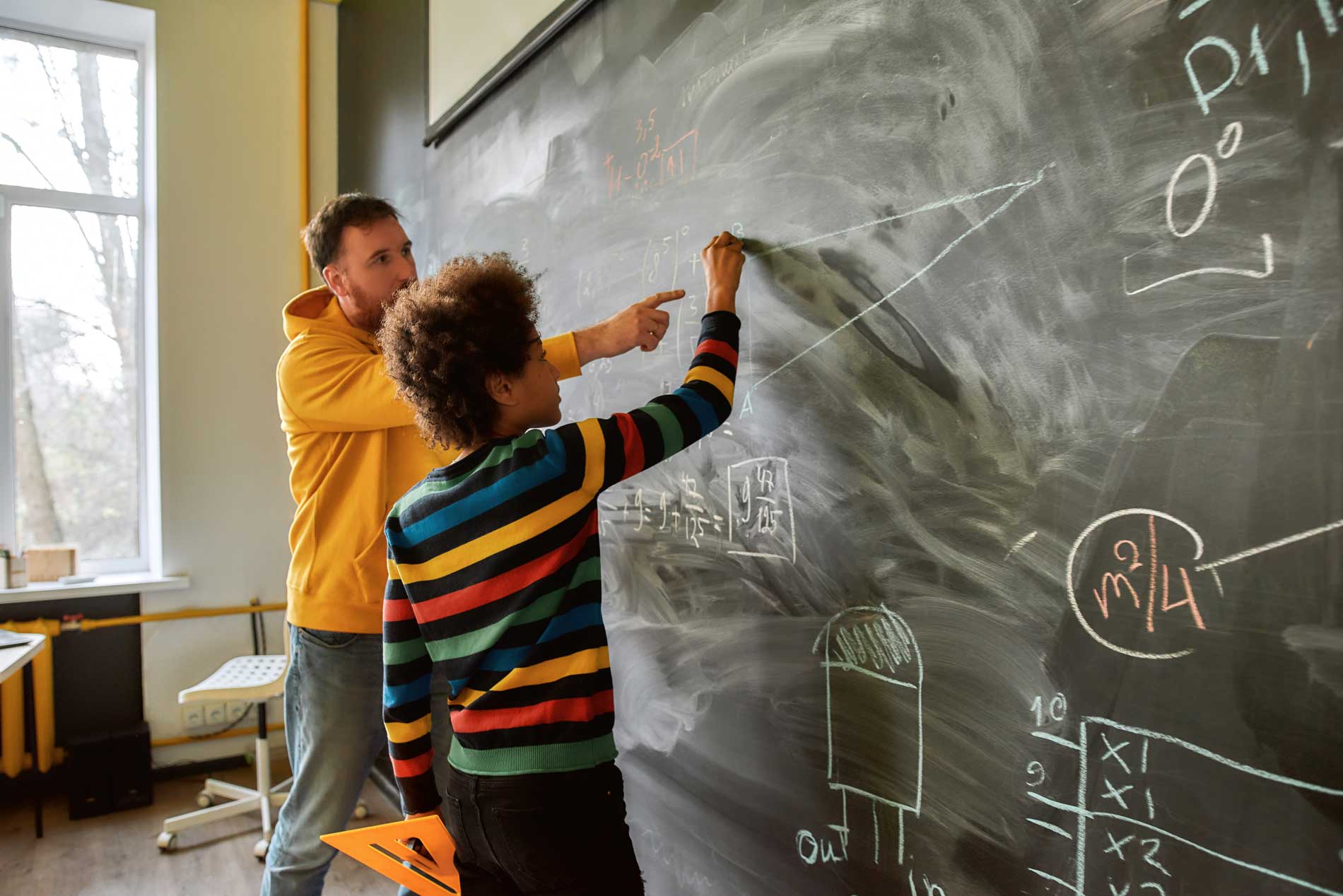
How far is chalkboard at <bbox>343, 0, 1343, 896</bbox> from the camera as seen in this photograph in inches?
29.1

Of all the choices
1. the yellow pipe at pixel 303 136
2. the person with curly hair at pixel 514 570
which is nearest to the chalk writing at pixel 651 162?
the person with curly hair at pixel 514 570

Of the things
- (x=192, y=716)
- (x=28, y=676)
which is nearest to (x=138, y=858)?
(x=192, y=716)

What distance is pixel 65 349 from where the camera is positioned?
3.60 m

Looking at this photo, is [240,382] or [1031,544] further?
[240,382]

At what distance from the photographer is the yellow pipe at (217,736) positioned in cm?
346

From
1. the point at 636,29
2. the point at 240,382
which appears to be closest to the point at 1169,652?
the point at 636,29

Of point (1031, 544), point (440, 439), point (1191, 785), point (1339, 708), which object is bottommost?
point (1191, 785)

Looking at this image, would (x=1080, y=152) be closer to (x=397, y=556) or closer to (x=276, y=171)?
(x=397, y=556)

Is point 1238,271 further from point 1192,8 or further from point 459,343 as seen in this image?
point 459,343

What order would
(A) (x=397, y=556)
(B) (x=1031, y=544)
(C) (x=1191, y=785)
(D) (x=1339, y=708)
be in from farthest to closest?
(A) (x=397, y=556) → (B) (x=1031, y=544) → (C) (x=1191, y=785) → (D) (x=1339, y=708)

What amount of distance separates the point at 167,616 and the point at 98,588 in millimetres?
270

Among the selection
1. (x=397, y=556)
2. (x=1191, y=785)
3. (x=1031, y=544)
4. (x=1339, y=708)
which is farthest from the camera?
(x=397, y=556)

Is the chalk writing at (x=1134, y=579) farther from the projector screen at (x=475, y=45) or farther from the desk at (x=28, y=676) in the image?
the desk at (x=28, y=676)

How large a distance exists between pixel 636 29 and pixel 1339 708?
1506 mm
